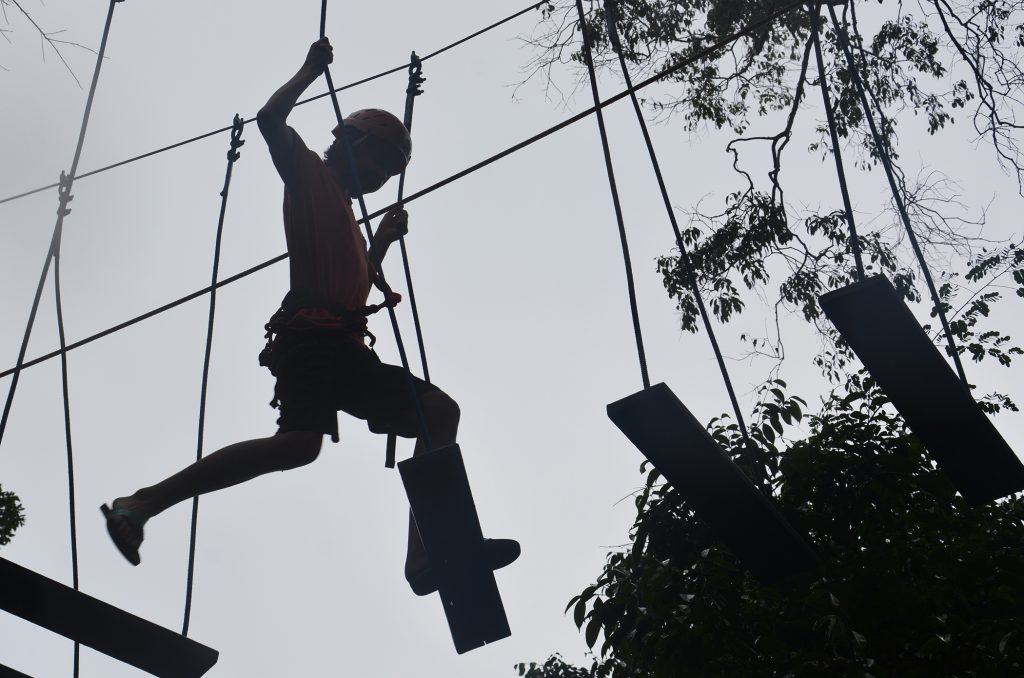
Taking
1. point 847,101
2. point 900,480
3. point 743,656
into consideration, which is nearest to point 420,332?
point 743,656

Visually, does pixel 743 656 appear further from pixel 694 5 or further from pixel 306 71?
pixel 694 5

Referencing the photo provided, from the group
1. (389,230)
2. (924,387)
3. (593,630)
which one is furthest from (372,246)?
(593,630)

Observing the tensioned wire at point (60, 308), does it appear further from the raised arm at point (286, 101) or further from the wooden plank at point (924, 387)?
the wooden plank at point (924, 387)

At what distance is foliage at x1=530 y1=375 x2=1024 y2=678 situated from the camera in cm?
362

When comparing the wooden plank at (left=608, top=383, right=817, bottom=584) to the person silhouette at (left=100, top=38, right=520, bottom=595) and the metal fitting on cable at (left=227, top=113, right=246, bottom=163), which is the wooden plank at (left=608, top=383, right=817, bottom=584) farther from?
the metal fitting on cable at (left=227, top=113, right=246, bottom=163)

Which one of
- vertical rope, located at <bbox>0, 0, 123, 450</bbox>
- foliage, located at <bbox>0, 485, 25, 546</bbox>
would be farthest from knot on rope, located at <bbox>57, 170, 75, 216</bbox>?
foliage, located at <bbox>0, 485, 25, 546</bbox>

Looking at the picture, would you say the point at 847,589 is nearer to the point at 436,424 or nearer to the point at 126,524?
the point at 436,424

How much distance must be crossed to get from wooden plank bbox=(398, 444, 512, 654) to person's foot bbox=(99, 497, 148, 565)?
1.84 feet

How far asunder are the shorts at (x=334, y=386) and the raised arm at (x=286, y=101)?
1.56 feet

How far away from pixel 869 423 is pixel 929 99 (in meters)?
3.98

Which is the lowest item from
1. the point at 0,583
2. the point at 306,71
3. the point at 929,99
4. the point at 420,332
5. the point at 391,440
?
the point at 0,583

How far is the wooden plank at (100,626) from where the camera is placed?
2164 mm

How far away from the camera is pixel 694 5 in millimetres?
7629

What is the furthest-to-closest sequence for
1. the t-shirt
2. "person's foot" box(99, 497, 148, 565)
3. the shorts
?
the t-shirt, the shorts, "person's foot" box(99, 497, 148, 565)
